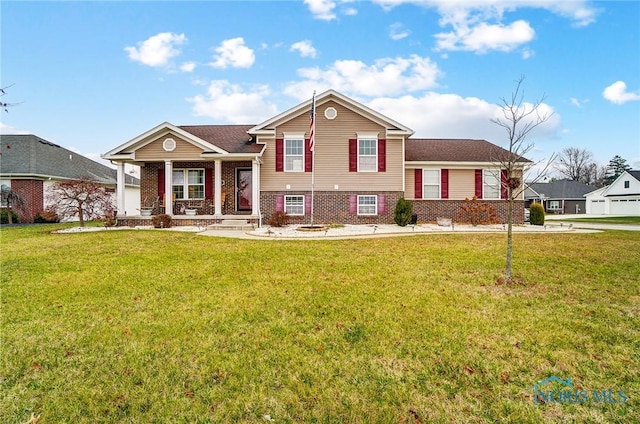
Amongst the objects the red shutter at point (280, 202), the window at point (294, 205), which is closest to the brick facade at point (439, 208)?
the window at point (294, 205)

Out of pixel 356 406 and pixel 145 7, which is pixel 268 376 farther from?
pixel 145 7

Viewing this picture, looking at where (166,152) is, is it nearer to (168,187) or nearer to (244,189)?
(168,187)

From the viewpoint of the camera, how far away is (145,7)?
12586 millimetres

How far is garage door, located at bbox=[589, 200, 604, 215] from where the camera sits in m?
→ 42.9

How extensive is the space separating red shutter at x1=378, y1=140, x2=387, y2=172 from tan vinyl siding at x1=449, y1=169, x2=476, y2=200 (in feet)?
14.2

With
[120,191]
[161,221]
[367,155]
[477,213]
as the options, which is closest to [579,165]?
[477,213]

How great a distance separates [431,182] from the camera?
19.1m

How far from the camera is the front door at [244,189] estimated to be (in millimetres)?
18156

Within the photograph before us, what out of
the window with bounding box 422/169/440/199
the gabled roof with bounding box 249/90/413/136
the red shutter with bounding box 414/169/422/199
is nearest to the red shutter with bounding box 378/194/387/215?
the red shutter with bounding box 414/169/422/199

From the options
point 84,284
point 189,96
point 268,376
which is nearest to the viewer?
point 268,376

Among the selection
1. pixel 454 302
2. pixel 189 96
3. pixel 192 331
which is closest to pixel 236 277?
pixel 192 331

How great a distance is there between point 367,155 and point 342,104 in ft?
9.90

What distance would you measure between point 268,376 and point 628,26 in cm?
1813

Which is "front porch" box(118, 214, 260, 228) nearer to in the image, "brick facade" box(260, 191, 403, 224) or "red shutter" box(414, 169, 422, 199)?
"brick facade" box(260, 191, 403, 224)
